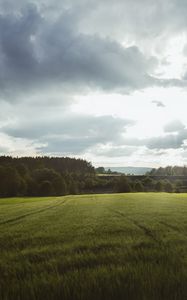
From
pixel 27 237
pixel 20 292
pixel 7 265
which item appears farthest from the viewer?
pixel 27 237

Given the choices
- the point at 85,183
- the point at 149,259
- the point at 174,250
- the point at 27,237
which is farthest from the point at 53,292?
the point at 85,183

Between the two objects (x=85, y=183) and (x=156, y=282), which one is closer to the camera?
(x=156, y=282)

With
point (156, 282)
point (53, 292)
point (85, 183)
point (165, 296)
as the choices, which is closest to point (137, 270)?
point (156, 282)

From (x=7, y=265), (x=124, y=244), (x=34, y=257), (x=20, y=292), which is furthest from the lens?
(x=124, y=244)

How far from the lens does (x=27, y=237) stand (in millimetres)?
15883

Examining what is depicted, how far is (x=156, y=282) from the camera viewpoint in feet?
25.0

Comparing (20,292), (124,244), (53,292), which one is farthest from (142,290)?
(124,244)

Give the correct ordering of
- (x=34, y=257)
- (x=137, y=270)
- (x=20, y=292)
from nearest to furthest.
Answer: (x=20, y=292), (x=137, y=270), (x=34, y=257)

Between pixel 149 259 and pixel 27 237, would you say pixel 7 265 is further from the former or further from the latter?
pixel 27 237

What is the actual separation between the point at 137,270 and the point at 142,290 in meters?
1.36

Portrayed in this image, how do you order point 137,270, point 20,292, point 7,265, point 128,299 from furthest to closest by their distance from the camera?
point 7,265 → point 137,270 → point 20,292 → point 128,299

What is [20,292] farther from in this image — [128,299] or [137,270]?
[137,270]

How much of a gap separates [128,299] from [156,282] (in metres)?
1.02

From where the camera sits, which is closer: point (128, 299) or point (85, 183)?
point (128, 299)
